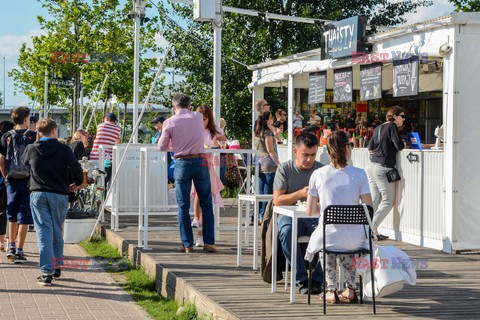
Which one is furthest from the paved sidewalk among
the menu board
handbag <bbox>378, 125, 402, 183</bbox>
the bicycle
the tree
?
the tree

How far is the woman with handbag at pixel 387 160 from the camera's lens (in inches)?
471

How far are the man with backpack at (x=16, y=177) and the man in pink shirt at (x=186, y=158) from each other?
1.88 meters

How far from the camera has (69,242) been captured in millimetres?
13422

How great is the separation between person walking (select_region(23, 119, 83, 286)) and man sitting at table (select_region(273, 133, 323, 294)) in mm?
2645

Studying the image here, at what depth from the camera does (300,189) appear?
776 cm

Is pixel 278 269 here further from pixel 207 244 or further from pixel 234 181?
pixel 234 181

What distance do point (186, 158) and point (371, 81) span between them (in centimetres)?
→ 381

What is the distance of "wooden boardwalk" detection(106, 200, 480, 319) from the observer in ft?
22.3

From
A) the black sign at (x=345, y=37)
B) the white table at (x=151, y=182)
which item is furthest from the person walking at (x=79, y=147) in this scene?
the black sign at (x=345, y=37)

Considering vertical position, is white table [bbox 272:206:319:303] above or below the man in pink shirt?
below

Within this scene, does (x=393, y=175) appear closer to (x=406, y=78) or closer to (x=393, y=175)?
(x=393, y=175)

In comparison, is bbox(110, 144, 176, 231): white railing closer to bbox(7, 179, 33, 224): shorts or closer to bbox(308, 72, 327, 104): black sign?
bbox(7, 179, 33, 224): shorts

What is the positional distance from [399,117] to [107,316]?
5.74 m

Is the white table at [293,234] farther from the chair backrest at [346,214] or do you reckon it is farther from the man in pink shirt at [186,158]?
the man in pink shirt at [186,158]
